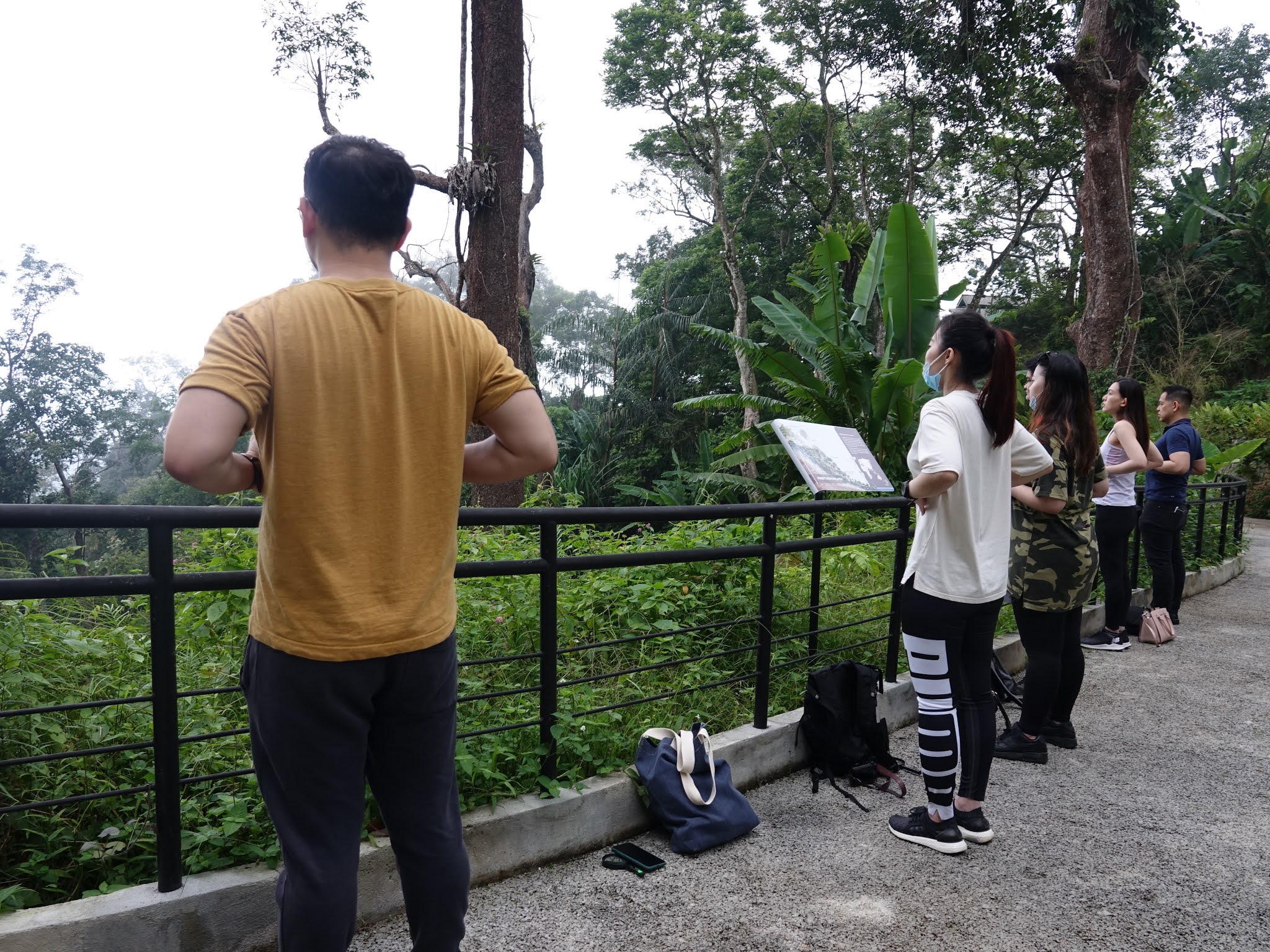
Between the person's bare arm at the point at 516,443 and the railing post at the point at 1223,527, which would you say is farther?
the railing post at the point at 1223,527

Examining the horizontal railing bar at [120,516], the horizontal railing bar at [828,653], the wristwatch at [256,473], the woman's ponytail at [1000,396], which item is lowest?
the horizontal railing bar at [828,653]

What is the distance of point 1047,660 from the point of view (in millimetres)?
3828

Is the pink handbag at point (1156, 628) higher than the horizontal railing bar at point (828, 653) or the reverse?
the reverse

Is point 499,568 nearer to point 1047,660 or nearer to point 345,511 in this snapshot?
point 345,511

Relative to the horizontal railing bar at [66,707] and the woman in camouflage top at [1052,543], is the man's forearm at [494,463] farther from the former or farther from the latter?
the woman in camouflage top at [1052,543]

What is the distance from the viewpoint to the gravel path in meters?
2.45

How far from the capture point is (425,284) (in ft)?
267

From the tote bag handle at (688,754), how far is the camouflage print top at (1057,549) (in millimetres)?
1657

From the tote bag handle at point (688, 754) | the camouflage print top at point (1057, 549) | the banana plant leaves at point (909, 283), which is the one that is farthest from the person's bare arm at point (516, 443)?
the banana plant leaves at point (909, 283)

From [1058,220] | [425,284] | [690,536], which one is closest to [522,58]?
[690,536]

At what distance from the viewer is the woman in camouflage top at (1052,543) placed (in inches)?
148

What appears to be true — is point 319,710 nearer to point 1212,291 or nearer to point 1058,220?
point 1212,291

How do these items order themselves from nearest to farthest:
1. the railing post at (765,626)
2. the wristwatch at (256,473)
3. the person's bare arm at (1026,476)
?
the wristwatch at (256,473)
the person's bare arm at (1026,476)
the railing post at (765,626)

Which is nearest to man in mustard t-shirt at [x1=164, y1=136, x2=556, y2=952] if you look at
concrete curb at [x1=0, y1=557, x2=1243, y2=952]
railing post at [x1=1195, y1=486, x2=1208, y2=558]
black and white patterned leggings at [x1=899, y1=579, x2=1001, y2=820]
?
concrete curb at [x1=0, y1=557, x2=1243, y2=952]
